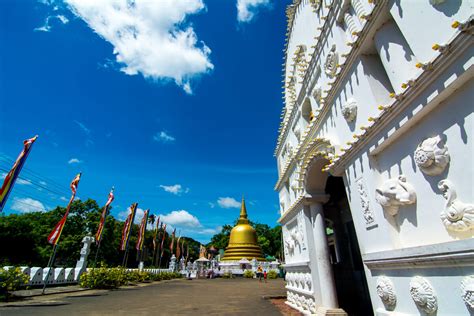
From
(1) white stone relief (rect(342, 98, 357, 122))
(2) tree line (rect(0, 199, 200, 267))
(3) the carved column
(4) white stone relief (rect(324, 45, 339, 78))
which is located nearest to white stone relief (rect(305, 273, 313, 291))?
(3) the carved column

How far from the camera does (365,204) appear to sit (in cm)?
445

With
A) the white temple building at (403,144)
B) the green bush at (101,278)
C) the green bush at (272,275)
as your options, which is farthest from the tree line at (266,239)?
the white temple building at (403,144)

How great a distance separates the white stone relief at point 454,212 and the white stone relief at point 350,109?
231 centimetres

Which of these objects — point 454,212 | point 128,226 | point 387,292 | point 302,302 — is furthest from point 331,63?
point 128,226

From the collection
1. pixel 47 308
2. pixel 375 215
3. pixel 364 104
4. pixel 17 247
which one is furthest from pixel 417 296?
pixel 17 247

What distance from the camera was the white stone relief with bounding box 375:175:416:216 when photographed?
338 centimetres

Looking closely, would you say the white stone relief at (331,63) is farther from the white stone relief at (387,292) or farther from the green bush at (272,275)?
the green bush at (272,275)

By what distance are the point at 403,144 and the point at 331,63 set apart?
3189 mm

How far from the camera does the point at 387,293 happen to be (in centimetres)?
372

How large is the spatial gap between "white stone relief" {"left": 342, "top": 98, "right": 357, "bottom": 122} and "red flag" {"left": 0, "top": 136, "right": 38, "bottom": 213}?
37.0 feet

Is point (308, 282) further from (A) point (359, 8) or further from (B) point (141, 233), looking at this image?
(B) point (141, 233)

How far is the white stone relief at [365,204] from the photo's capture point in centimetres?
431

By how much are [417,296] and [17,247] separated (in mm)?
37841

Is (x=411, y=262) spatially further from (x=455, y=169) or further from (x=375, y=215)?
(x=455, y=169)
